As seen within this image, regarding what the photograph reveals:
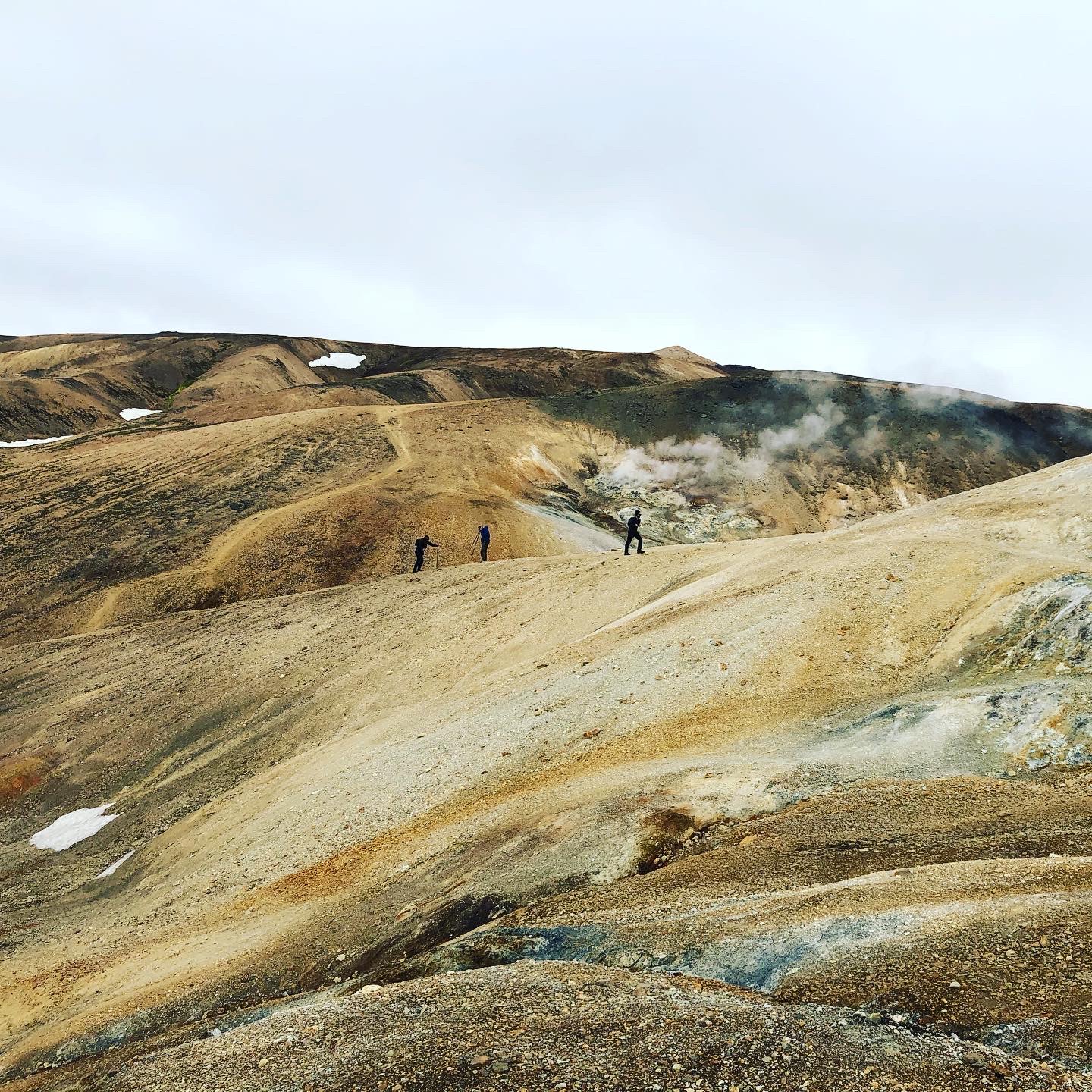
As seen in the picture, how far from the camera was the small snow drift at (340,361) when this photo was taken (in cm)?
13762

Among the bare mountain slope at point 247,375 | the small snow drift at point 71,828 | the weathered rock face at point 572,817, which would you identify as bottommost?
the small snow drift at point 71,828

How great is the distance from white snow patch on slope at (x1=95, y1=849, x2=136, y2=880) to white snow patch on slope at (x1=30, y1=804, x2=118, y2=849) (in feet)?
7.41

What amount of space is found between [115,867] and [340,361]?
128m

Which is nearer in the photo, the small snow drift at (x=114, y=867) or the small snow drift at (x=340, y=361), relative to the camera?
the small snow drift at (x=114, y=867)

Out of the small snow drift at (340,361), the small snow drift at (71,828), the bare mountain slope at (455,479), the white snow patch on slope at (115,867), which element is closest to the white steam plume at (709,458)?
the bare mountain slope at (455,479)

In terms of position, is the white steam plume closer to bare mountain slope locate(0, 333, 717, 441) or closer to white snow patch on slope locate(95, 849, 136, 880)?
bare mountain slope locate(0, 333, 717, 441)

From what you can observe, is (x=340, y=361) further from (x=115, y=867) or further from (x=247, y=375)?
(x=115, y=867)

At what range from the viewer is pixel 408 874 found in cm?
1488

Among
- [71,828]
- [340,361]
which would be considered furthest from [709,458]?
[340,361]

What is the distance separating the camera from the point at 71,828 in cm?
2356

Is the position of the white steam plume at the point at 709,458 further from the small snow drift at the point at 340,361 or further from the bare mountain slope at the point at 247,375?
the small snow drift at the point at 340,361

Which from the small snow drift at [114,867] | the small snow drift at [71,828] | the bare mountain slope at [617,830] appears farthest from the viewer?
the small snow drift at [71,828]

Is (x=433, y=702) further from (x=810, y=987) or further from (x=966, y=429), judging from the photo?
(x=966, y=429)

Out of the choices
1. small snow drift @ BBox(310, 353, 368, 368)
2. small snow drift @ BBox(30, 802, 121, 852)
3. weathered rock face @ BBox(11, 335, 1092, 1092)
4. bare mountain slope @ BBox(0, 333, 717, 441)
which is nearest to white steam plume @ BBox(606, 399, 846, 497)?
weathered rock face @ BBox(11, 335, 1092, 1092)
